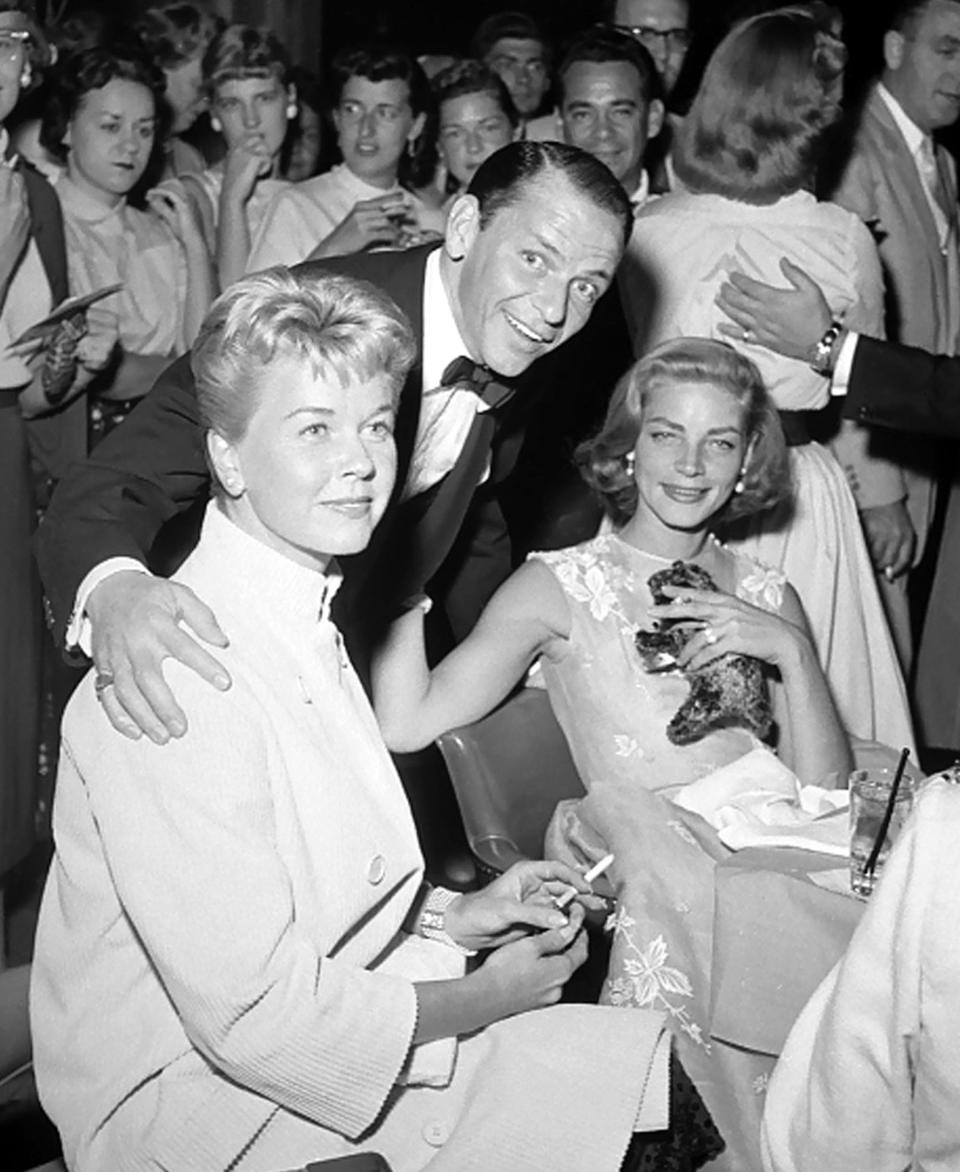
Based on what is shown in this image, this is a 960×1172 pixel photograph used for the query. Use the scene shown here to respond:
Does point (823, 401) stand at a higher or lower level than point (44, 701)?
higher

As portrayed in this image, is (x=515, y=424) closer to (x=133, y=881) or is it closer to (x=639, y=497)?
(x=639, y=497)

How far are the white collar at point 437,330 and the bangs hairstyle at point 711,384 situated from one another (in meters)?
0.57

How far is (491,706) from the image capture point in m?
2.86

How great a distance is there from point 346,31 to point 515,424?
4217 mm

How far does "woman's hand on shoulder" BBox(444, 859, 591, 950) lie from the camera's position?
2041 mm

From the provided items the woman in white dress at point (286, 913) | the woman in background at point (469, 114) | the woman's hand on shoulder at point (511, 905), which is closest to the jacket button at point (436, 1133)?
the woman in white dress at point (286, 913)

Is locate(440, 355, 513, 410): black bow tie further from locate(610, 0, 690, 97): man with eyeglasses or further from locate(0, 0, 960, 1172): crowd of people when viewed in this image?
locate(610, 0, 690, 97): man with eyeglasses

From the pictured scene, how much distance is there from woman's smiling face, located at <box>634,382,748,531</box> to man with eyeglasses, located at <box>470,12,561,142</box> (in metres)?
2.90

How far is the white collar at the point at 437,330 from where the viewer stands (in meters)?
2.64

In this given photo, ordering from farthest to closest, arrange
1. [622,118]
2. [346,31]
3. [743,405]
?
[346,31] < [622,118] < [743,405]

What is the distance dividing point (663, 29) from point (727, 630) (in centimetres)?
335

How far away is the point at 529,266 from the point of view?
2562 mm

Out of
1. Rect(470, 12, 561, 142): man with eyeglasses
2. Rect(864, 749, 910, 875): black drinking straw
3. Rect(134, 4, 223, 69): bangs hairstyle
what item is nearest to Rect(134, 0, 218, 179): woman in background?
Rect(134, 4, 223, 69): bangs hairstyle

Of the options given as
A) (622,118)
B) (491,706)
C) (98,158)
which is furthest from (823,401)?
(98,158)
